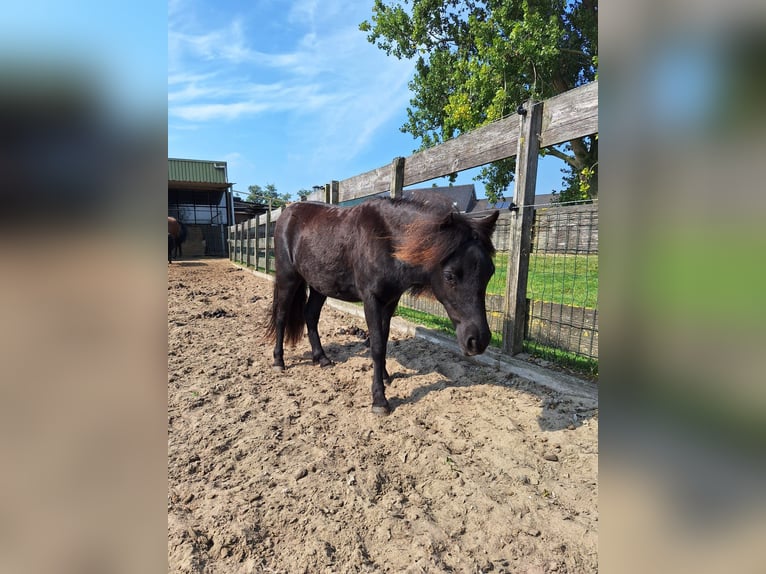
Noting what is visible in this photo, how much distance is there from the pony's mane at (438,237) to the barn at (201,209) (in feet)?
74.1

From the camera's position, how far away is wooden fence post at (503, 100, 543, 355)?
11.1ft

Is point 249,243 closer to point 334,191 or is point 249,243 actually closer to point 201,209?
point 334,191

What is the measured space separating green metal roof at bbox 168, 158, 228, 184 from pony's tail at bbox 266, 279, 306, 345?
80.8 ft

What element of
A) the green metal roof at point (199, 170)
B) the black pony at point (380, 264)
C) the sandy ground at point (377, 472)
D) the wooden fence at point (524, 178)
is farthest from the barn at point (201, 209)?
the wooden fence at point (524, 178)

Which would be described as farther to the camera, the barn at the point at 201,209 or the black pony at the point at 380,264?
the barn at the point at 201,209

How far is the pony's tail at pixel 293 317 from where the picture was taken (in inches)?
171

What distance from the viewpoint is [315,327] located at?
4.30 metres

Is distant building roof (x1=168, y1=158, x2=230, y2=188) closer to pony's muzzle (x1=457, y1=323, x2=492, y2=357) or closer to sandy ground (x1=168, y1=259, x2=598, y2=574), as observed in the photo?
sandy ground (x1=168, y1=259, x2=598, y2=574)

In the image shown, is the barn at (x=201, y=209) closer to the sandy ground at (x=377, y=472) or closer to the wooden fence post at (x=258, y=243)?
the wooden fence post at (x=258, y=243)

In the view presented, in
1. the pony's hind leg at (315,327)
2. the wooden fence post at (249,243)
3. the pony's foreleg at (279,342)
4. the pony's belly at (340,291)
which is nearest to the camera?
the pony's belly at (340,291)
